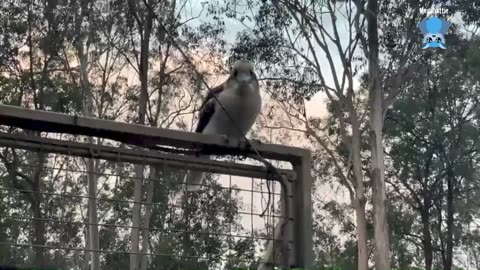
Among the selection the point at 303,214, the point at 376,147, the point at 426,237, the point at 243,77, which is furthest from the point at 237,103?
the point at 426,237

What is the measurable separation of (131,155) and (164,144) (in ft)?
0.19

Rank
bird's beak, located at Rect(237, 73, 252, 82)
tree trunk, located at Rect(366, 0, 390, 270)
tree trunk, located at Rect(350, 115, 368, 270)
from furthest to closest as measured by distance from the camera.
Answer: tree trunk, located at Rect(350, 115, 368, 270) < tree trunk, located at Rect(366, 0, 390, 270) < bird's beak, located at Rect(237, 73, 252, 82)

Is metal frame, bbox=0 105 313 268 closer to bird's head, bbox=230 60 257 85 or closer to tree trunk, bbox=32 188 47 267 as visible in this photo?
tree trunk, bbox=32 188 47 267

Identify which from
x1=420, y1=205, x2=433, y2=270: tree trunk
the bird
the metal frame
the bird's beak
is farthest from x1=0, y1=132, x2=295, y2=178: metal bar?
x1=420, y1=205, x2=433, y2=270: tree trunk

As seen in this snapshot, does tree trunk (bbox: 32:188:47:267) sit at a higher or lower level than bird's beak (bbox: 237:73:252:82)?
lower

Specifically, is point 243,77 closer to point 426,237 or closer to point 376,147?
Result: point 376,147

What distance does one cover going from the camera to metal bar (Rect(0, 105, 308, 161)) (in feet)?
2.99

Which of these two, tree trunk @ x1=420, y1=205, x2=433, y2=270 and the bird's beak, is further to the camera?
tree trunk @ x1=420, y1=205, x2=433, y2=270

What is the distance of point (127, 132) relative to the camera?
3.22ft

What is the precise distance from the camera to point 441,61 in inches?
286

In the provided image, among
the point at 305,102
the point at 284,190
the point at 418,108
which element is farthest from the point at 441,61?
the point at 284,190

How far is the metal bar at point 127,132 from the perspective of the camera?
35.8 inches

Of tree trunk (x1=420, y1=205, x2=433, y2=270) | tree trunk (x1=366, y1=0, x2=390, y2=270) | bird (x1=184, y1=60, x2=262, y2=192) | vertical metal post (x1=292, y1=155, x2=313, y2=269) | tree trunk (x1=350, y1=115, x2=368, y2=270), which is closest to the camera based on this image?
vertical metal post (x1=292, y1=155, x2=313, y2=269)

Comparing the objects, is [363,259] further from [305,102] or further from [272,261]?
[272,261]
